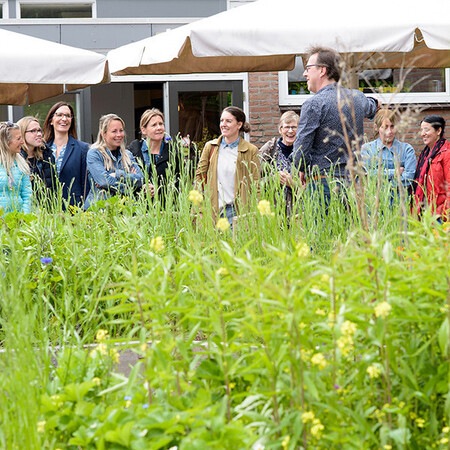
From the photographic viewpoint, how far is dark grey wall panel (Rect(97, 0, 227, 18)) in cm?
1108

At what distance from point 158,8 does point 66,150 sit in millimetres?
5541

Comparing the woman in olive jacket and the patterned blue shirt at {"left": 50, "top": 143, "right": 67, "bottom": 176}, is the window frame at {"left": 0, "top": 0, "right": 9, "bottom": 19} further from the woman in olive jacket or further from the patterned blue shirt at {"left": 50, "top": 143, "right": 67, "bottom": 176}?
the woman in olive jacket

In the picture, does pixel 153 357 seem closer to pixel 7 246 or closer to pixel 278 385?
pixel 278 385

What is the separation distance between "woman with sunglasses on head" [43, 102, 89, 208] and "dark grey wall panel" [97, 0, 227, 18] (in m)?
4.99

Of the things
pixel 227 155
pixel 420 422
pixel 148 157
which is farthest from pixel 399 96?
pixel 420 422

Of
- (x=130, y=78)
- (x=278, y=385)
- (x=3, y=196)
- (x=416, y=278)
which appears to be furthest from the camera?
(x=130, y=78)

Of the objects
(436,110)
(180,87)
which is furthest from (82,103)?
(436,110)

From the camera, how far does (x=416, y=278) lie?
6.06 feet

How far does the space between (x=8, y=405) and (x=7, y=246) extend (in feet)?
5.51

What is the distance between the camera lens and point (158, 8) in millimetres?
11203

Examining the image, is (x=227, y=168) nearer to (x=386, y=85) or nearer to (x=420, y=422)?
(x=420, y=422)

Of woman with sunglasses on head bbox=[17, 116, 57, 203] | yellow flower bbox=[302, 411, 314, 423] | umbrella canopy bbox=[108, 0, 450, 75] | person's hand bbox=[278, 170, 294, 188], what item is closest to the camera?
yellow flower bbox=[302, 411, 314, 423]

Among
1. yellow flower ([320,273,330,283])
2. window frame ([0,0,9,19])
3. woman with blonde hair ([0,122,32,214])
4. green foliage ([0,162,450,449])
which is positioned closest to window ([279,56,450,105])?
window frame ([0,0,9,19])

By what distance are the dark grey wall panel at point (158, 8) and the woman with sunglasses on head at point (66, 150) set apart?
4990 millimetres
